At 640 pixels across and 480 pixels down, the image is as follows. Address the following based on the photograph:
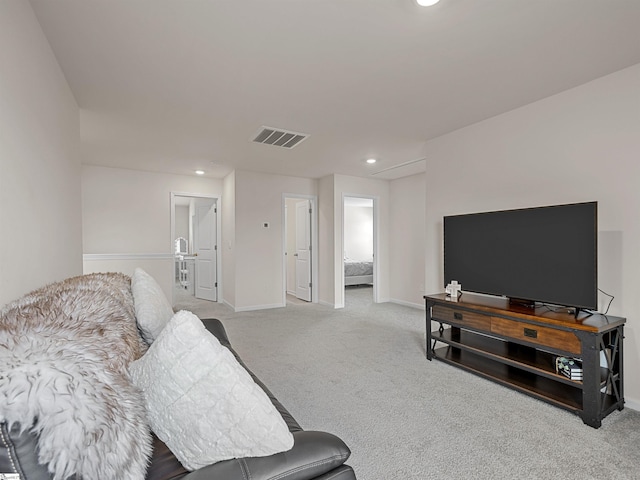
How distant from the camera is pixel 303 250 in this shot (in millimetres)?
6535

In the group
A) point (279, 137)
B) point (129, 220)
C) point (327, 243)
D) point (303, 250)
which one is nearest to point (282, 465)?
point (279, 137)

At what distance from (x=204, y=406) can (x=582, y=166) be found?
3.11 m

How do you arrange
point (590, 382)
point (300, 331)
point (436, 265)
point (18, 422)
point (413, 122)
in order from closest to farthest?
1. point (18, 422)
2. point (590, 382)
3. point (413, 122)
4. point (436, 265)
5. point (300, 331)

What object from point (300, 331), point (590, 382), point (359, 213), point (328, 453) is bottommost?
point (300, 331)

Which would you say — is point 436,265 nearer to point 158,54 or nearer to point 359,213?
point 158,54

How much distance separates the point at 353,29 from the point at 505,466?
258 cm

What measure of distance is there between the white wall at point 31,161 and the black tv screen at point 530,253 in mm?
3184

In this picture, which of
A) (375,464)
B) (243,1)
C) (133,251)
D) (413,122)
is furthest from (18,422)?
(133,251)

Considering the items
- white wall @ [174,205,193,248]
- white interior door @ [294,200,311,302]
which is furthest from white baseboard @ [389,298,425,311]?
white wall @ [174,205,193,248]

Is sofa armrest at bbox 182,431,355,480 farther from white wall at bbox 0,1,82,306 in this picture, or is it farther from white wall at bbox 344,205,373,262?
white wall at bbox 344,205,373,262

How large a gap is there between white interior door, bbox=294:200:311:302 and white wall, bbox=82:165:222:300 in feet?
7.52

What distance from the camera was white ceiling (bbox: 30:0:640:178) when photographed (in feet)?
5.69

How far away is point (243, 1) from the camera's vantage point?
5.42 ft

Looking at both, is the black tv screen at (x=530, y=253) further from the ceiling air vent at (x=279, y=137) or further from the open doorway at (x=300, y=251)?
the open doorway at (x=300, y=251)
